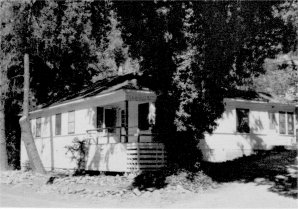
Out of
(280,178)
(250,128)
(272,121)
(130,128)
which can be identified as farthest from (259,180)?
(272,121)

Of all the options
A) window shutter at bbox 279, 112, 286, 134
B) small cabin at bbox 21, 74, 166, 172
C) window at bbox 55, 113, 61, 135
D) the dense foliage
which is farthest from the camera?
window at bbox 55, 113, 61, 135

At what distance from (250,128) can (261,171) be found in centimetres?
767

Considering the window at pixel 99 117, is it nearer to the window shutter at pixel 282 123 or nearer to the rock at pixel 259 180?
the rock at pixel 259 180

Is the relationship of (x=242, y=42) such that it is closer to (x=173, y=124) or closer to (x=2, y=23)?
(x=173, y=124)

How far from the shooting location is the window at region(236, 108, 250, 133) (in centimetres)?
2637

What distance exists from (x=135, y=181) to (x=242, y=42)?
23.1 ft

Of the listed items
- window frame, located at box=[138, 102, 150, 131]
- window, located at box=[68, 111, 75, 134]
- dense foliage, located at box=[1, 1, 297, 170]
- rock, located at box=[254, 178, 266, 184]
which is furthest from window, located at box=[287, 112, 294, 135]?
window, located at box=[68, 111, 75, 134]

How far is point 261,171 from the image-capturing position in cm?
1938

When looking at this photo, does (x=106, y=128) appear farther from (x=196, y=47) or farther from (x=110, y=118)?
(x=196, y=47)

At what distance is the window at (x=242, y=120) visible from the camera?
26372 mm

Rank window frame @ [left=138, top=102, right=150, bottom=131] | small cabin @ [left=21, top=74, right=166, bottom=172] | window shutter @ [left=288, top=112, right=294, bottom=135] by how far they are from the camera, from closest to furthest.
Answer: small cabin @ [left=21, top=74, right=166, bottom=172] → window frame @ [left=138, top=102, right=150, bottom=131] → window shutter @ [left=288, top=112, right=294, bottom=135]

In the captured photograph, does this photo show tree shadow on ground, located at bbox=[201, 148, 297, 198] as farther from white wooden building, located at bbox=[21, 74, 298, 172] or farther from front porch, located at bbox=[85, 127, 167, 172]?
white wooden building, located at bbox=[21, 74, 298, 172]

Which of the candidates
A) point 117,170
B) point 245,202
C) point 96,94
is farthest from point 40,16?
point 245,202

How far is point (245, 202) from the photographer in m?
14.2
